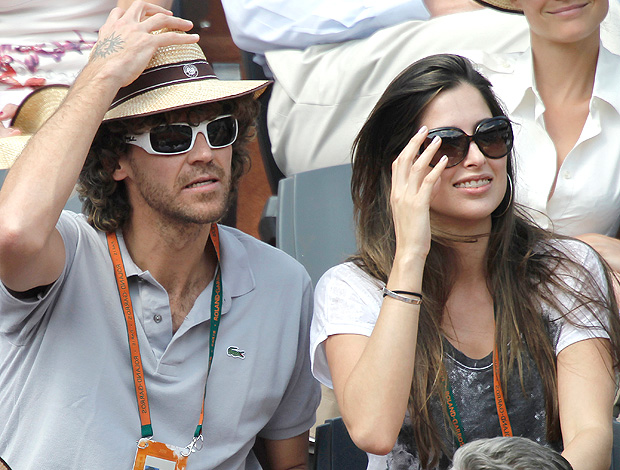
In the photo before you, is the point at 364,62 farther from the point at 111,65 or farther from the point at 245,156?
the point at 111,65

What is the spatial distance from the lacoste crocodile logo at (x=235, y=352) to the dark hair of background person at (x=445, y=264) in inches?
15.9

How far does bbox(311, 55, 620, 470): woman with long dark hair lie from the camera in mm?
2025

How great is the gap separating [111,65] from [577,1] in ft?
4.95

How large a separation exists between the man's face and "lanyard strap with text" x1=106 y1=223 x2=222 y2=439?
160 mm

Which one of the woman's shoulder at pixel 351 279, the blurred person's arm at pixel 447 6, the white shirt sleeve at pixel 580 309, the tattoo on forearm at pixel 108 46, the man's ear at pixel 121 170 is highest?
the tattoo on forearm at pixel 108 46

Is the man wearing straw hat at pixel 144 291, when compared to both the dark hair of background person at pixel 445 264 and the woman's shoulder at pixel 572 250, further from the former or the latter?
the woman's shoulder at pixel 572 250

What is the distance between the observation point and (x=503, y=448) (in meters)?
1.64

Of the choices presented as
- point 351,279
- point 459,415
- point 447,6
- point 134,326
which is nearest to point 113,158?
point 134,326

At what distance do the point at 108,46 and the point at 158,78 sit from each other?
15 centimetres

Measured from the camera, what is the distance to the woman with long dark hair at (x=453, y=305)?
79.7 inches

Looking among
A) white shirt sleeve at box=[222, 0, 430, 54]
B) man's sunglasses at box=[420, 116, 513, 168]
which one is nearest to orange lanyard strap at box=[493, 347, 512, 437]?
man's sunglasses at box=[420, 116, 513, 168]

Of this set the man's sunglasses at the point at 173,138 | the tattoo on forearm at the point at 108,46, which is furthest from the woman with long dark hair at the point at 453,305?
the tattoo on forearm at the point at 108,46

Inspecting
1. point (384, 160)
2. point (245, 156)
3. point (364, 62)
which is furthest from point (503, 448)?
point (364, 62)

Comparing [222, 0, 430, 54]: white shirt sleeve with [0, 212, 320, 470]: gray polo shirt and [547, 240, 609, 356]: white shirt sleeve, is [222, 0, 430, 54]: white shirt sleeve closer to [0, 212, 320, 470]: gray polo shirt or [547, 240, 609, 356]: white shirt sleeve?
[0, 212, 320, 470]: gray polo shirt
